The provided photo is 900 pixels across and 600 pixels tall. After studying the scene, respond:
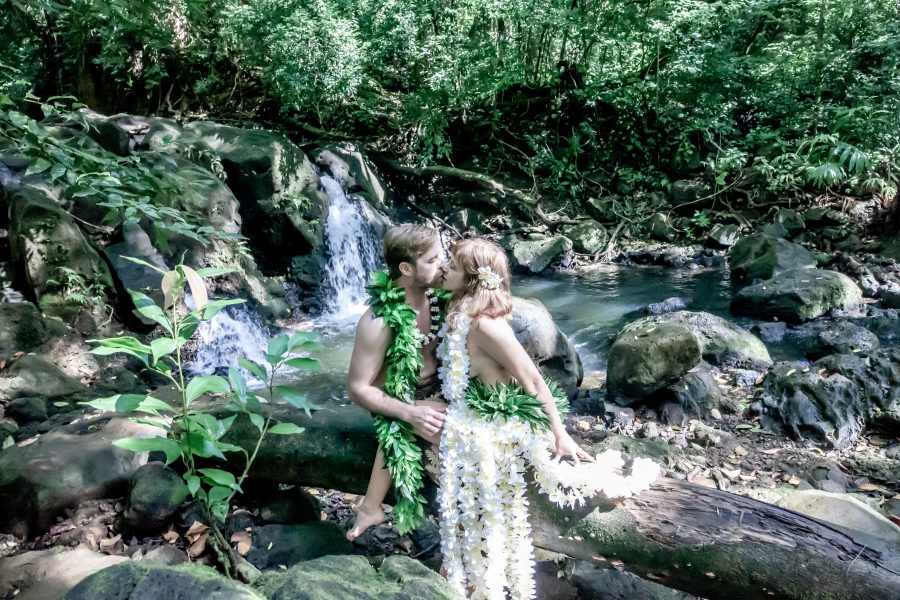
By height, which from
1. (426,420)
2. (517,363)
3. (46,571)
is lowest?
(46,571)

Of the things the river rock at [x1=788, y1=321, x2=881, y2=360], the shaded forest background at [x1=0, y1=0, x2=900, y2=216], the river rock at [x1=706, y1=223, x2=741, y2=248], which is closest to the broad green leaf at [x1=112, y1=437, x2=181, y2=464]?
the river rock at [x1=788, y1=321, x2=881, y2=360]

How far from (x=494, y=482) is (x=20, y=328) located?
17.9 feet

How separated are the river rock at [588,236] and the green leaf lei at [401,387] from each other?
398 inches

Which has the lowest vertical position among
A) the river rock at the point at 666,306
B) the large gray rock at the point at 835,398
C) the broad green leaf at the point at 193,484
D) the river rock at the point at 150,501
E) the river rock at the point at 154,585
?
the river rock at the point at 666,306

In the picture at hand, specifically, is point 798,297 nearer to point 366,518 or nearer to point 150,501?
point 366,518

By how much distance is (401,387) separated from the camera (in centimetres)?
274

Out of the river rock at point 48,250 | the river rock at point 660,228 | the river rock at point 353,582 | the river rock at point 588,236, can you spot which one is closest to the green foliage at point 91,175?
the river rock at point 353,582

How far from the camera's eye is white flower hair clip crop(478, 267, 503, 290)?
8.48ft

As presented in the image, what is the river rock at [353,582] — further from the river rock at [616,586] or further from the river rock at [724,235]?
the river rock at [724,235]

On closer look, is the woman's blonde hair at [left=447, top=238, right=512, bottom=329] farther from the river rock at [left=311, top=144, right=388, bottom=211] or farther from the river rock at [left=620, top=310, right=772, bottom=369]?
the river rock at [left=311, top=144, right=388, bottom=211]

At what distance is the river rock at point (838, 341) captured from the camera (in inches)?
261

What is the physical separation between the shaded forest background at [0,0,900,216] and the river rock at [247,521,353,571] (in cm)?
983

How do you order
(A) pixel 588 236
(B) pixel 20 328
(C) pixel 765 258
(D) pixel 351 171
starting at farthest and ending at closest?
1. (A) pixel 588 236
2. (D) pixel 351 171
3. (C) pixel 765 258
4. (B) pixel 20 328

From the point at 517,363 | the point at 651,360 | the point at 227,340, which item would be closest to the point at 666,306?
the point at 651,360
